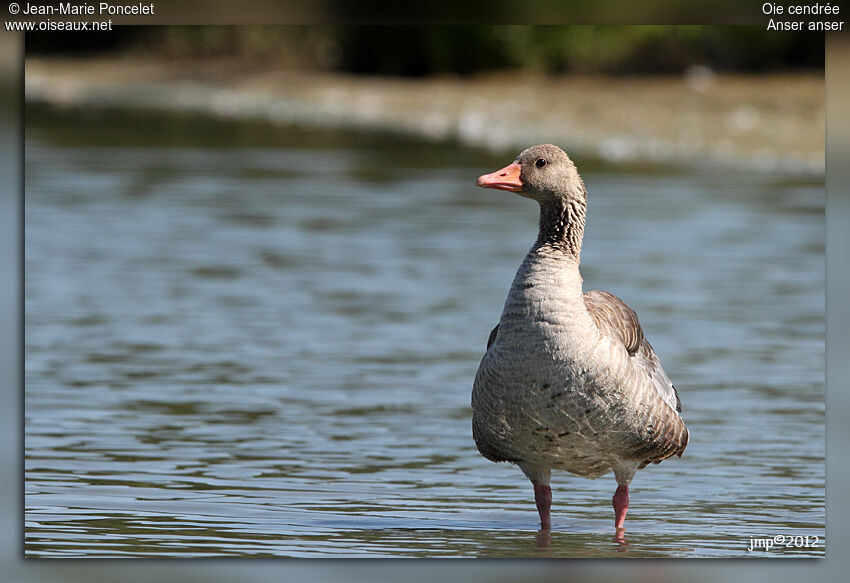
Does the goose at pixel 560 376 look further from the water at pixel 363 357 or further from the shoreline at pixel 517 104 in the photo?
the shoreline at pixel 517 104

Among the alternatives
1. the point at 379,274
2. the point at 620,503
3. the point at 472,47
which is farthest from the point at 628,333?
the point at 472,47

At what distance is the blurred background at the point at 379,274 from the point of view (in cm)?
864

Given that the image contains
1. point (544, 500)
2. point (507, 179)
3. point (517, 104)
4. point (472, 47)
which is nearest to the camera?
point (507, 179)

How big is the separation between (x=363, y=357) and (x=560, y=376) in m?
5.87

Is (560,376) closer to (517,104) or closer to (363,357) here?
(363,357)

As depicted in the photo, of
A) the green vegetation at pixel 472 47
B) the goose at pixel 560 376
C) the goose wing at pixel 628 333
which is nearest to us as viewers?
the goose at pixel 560 376

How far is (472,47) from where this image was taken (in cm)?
3272

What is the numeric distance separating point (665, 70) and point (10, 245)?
25374 millimetres

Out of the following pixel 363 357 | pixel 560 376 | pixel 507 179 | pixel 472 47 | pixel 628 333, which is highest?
pixel 472 47

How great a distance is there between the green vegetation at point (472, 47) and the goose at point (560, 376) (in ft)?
64.3

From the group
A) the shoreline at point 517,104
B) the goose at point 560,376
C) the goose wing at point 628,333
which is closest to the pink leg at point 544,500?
the goose at point 560,376

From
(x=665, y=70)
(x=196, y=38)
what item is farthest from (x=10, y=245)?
(x=196, y=38)

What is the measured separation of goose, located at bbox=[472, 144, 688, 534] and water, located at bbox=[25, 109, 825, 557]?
49 cm

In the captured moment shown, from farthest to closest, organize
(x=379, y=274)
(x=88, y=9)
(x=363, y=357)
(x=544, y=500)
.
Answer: (x=379, y=274) → (x=363, y=357) → (x=544, y=500) → (x=88, y=9)
